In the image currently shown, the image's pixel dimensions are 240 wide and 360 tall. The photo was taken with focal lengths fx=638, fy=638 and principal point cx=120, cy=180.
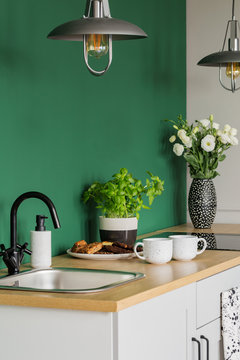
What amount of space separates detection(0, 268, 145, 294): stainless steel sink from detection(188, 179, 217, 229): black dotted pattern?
1.44 meters

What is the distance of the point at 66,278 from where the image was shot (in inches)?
85.0

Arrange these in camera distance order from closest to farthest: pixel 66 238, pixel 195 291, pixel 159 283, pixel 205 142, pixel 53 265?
pixel 159 283 → pixel 195 291 → pixel 53 265 → pixel 66 238 → pixel 205 142

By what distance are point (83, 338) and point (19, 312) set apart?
0.66 feet

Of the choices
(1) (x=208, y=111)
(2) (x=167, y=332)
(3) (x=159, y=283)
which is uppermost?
(1) (x=208, y=111)

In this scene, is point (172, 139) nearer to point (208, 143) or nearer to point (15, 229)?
point (208, 143)

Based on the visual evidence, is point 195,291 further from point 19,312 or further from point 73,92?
point 73,92

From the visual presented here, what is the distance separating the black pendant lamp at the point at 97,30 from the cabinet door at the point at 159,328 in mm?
772

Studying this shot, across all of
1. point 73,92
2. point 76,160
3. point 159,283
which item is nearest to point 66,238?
point 76,160

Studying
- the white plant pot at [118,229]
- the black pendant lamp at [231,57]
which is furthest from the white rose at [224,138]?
the white plant pot at [118,229]

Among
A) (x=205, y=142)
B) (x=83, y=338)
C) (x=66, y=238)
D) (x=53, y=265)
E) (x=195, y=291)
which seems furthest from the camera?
(x=205, y=142)

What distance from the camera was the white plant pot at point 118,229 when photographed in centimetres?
261

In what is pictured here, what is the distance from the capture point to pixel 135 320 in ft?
5.73

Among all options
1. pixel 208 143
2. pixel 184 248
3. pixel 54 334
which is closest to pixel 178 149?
pixel 208 143

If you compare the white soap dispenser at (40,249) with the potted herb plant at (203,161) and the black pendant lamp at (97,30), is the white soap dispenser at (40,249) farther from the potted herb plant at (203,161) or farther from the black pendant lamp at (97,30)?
the potted herb plant at (203,161)
